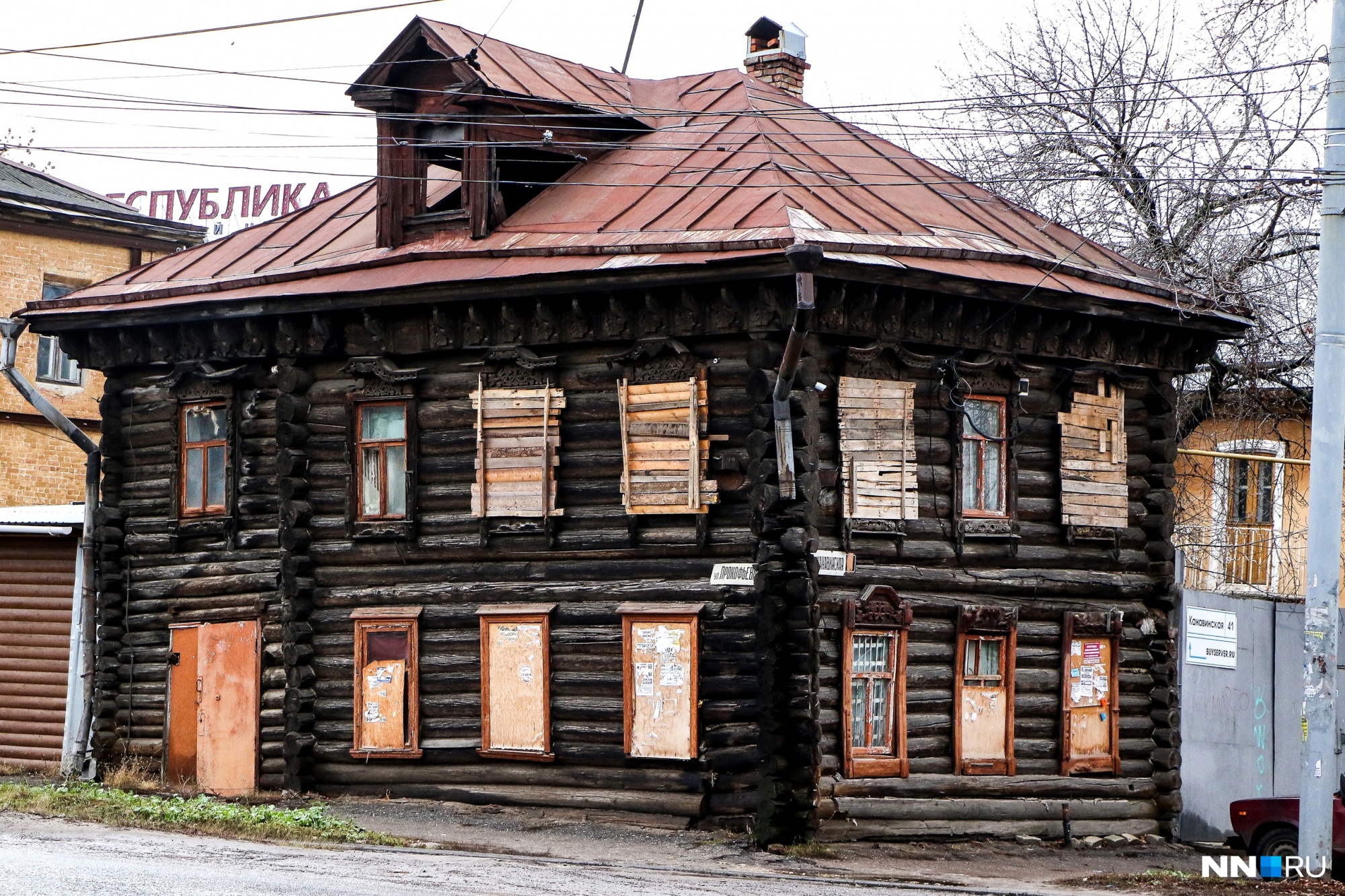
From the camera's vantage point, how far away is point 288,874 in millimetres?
12977

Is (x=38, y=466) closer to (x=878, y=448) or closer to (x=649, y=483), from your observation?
(x=649, y=483)

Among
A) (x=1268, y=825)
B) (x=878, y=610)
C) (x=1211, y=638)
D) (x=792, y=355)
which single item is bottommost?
(x=1268, y=825)

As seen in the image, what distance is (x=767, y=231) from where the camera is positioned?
57.6ft

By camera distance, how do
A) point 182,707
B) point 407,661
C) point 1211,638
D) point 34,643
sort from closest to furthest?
point 407,661, point 1211,638, point 182,707, point 34,643

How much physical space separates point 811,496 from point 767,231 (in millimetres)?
2633

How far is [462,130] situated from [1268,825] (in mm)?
11452

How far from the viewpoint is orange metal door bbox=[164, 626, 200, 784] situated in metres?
21.2

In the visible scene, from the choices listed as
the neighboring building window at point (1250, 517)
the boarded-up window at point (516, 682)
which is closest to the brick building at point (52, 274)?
the boarded-up window at point (516, 682)

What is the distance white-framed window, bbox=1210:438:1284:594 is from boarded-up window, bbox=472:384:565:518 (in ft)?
46.7

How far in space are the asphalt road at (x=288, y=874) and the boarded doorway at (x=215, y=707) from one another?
13.7 ft

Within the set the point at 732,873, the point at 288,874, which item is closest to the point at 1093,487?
the point at 732,873

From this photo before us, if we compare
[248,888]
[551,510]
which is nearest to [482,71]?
[551,510]

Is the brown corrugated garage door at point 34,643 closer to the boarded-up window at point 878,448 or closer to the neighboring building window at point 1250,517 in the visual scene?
the boarded-up window at point 878,448

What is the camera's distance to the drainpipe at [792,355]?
51.4 feet
